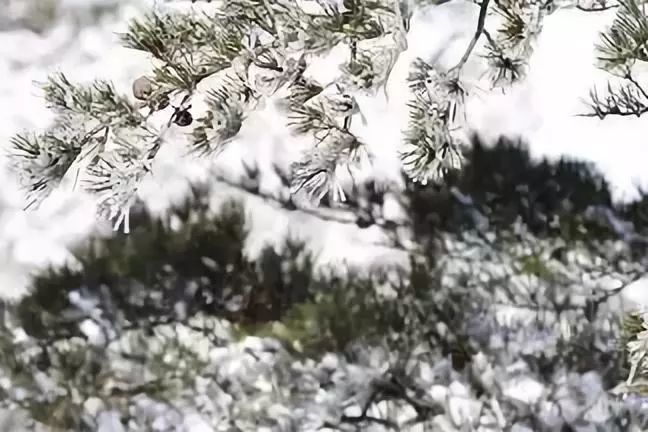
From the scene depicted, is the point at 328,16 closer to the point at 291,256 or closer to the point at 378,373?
the point at 291,256

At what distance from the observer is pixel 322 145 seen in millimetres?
1236

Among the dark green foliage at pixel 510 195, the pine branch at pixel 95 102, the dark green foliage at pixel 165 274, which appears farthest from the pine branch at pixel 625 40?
the pine branch at pixel 95 102

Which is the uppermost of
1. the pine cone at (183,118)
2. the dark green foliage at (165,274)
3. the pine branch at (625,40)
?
the pine branch at (625,40)

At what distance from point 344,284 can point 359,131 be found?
0.71 ft

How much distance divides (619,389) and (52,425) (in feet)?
2.59

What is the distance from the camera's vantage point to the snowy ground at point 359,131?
124 cm

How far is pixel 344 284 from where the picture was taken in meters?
1.25

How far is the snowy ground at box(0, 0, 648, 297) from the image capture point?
1.24 meters

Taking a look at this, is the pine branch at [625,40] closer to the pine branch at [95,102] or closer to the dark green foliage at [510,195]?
the dark green foliage at [510,195]

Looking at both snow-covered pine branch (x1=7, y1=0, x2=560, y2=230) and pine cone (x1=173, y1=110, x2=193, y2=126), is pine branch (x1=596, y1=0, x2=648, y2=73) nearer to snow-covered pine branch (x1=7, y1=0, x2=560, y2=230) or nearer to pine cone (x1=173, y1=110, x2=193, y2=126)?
snow-covered pine branch (x1=7, y1=0, x2=560, y2=230)

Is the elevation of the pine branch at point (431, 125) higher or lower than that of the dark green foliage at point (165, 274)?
higher

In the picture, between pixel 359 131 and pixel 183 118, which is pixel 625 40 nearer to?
pixel 359 131

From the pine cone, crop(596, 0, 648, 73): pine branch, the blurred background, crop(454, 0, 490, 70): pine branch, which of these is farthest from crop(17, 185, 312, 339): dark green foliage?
crop(596, 0, 648, 73): pine branch

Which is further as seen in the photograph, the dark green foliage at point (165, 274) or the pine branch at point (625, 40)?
the dark green foliage at point (165, 274)
